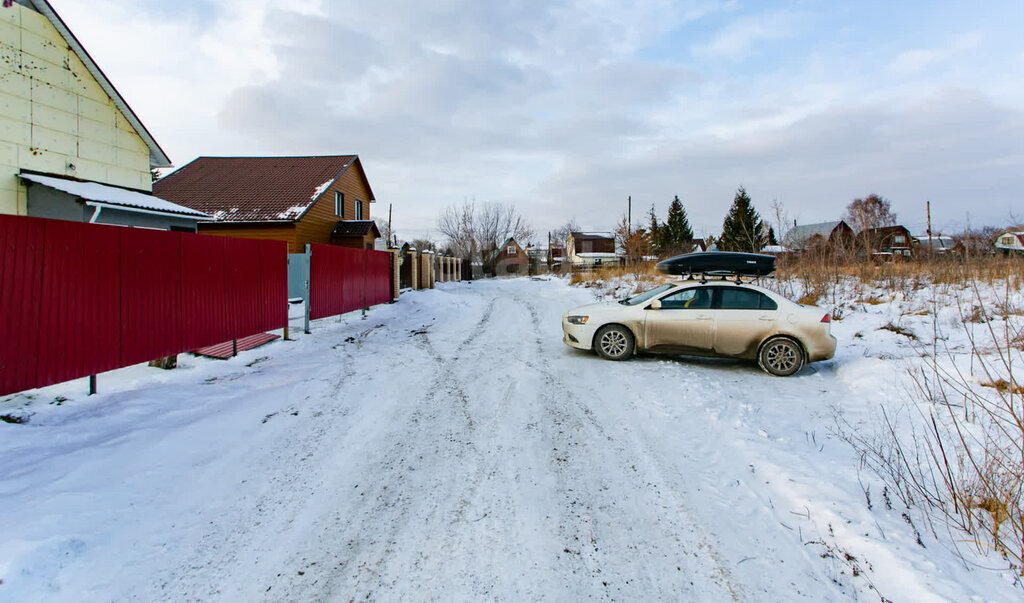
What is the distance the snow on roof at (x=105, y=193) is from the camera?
8953mm

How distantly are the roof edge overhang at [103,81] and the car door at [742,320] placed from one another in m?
14.0

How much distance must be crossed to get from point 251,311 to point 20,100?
247 inches

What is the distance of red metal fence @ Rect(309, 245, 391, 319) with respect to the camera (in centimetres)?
1075

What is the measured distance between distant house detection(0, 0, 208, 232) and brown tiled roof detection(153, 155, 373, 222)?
364 inches

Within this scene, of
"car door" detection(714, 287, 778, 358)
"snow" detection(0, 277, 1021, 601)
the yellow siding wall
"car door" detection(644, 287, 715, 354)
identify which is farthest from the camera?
the yellow siding wall

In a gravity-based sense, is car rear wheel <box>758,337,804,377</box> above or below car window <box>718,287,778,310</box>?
below

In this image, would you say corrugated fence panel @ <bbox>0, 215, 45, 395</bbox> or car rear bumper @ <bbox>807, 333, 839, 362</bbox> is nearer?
corrugated fence panel @ <bbox>0, 215, 45, 395</bbox>

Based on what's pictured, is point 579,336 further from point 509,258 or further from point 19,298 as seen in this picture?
point 509,258

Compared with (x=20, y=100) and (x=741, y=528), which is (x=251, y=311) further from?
(x=741, y=528)

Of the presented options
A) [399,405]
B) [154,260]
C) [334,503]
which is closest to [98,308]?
[154,260]

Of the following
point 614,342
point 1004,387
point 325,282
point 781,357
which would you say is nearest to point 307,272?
point 325,282

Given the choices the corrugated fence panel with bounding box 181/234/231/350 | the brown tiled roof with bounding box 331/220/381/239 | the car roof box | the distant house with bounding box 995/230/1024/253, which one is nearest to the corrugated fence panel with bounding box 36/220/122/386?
the corrugated fence panel with bounding box 181/234/231/350

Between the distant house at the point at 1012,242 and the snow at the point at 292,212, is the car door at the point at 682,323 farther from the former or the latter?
the snow at the point at 292,212

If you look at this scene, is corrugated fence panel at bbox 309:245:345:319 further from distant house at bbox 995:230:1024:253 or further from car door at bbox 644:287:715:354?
distant house at bbox 995:230:1024:253
